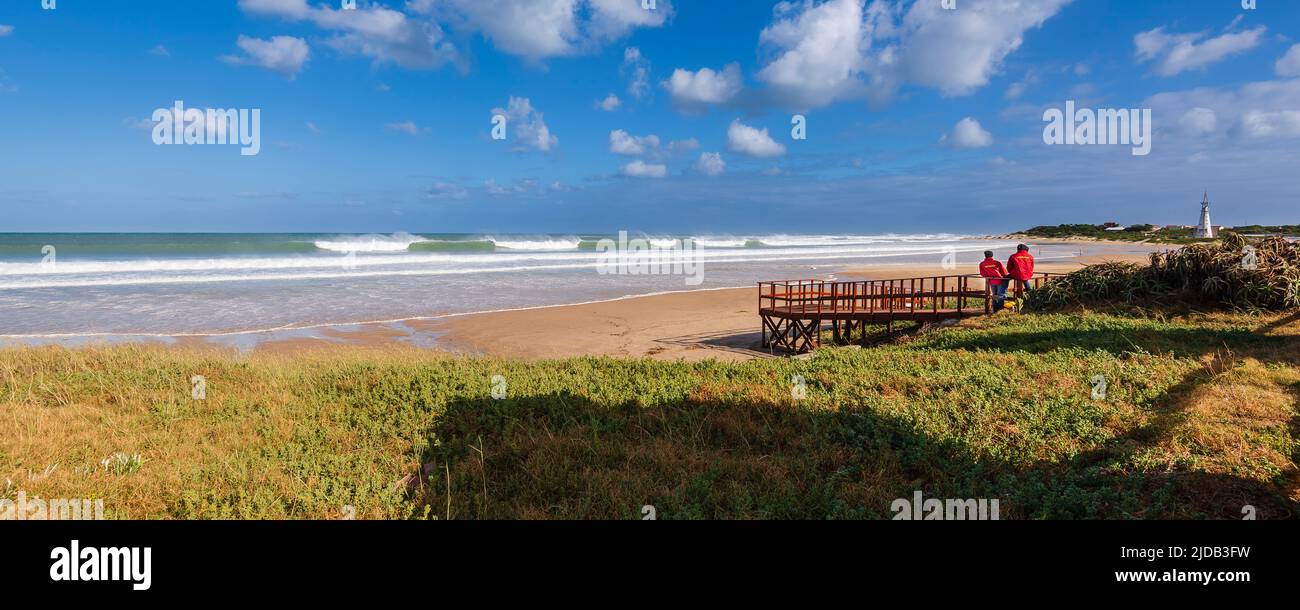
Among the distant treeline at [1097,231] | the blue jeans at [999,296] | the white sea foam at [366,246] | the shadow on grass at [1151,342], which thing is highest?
the distant treeline at [1097,231]

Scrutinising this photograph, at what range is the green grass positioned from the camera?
5059mm

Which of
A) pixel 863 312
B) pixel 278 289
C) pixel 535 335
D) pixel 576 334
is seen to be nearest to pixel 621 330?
pixel 576 334

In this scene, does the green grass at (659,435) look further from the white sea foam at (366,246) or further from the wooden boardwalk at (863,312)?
the white sea foam at (366,246)

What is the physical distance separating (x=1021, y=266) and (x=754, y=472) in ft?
47.1

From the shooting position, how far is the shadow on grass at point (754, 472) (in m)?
4.91

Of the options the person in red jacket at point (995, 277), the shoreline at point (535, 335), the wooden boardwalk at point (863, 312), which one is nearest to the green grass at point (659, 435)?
the shoreline at point (535, 335)

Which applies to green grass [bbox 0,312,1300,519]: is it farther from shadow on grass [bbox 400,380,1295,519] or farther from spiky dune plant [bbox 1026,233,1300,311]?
spiky dune plant [bbox 1026,233,1300,311]

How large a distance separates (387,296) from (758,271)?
24.3 metres

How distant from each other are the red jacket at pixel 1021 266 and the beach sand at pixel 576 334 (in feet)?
22.2

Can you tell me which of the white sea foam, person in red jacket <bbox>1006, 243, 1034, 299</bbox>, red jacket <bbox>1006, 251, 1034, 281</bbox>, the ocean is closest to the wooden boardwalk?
person in red jacket <bbox>1006, 243, 1034, 299</bbox>

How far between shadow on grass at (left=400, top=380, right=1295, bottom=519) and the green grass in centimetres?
2

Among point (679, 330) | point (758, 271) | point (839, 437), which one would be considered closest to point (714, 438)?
point (839, 437)

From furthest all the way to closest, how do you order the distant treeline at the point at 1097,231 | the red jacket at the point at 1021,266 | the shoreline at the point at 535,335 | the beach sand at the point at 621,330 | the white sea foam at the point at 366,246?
the distant treeline at the point at 1097,231 → the white sea foam at the point at 366,246 → the beach sand at the point at 621,330 → the red jacket at the point at 1021,266 → the shoreline at the point at 535,335
